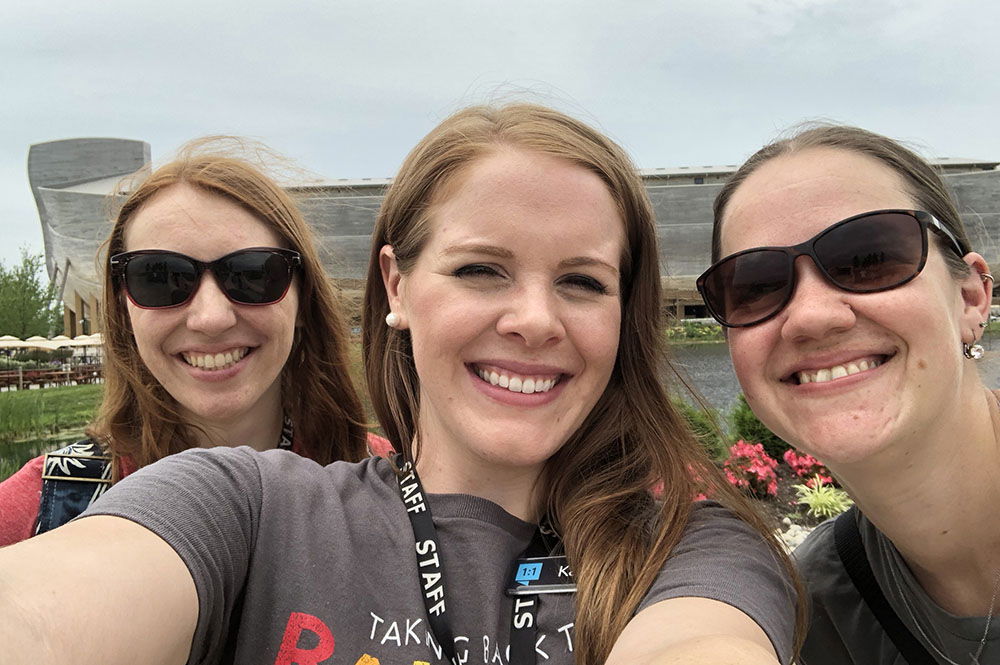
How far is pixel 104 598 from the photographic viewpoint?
1365mm

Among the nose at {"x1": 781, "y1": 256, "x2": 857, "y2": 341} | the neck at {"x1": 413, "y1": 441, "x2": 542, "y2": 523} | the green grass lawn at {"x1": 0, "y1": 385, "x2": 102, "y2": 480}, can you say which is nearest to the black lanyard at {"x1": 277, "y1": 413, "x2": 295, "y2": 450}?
the neck at {"x1": 413, "y1": 441, "x2": 542, "y2": 523}

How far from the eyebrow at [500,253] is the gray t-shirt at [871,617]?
1.51 meters

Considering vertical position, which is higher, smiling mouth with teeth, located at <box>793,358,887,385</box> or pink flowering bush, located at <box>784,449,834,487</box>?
smiling mouth with teeth, located at <box>793,358,887,385</box>

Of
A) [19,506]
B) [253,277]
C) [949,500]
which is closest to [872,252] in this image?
[949,500]

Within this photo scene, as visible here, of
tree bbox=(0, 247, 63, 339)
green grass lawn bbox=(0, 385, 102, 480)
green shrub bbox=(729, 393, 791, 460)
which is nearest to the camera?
green shrub bbox=(729, 393, 791, 460)

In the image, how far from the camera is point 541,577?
1909 mm

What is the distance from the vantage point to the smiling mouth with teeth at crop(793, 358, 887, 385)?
2.11 metres

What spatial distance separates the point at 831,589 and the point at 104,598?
2.37m

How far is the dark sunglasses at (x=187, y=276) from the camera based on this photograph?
3.05 meters

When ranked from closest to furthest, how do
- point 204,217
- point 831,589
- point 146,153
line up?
point 831,589
point 204,217
point 146,153

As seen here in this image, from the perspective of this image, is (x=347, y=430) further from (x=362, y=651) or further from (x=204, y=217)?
(x=362, y=651)

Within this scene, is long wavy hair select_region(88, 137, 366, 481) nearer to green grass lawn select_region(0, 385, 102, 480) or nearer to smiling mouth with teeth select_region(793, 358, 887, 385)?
smiling mouth with teeth select_region(793, 358, 887, 385)

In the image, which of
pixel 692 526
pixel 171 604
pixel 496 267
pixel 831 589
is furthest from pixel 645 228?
pixel 171 604

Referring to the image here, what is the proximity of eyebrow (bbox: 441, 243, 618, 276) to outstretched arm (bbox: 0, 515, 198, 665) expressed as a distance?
1033 mm
